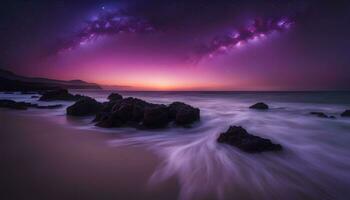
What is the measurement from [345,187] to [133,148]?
4976mm

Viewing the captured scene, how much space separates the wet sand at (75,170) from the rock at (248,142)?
Answer: 2.48 metres

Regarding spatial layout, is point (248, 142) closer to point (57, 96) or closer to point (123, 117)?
point (123, 117)

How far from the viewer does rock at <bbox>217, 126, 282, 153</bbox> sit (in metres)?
5.57

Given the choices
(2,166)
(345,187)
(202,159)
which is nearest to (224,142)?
(202,159)

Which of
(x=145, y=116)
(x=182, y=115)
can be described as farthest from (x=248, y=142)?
(x=145, y=116)

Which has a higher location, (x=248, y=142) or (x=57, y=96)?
(x=248, y=142)

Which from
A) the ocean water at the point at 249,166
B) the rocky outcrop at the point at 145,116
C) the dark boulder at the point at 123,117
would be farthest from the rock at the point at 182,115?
the dark boulder at the point at 123,117

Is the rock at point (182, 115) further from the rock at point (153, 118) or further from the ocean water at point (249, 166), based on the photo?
the ocean water at point (249, 166)

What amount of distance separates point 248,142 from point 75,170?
4.43m

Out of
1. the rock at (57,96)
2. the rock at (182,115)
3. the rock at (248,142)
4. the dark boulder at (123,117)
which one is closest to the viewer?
the rock at (248,142)

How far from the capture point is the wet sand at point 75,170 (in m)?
3.31

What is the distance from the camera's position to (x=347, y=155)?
5715 millimetres

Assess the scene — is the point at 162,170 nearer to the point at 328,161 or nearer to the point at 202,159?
the point at 202,159

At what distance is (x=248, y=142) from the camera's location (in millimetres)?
5719
